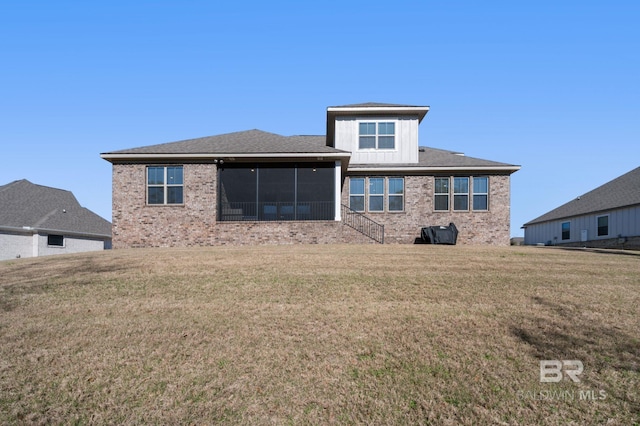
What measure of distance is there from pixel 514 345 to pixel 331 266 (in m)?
5.87

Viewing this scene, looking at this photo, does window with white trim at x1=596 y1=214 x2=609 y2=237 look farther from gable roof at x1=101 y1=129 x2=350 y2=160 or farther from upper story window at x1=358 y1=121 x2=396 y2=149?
gable roof at x1=101 y1=129 x2=350 y2=160

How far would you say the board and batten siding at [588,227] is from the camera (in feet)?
78.5

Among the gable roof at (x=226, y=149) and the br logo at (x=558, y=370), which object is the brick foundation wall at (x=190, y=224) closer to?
the gable roof at (x=226, y=149)

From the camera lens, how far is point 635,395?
5086 mm

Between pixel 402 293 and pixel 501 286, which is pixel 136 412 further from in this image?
pixel 501 286

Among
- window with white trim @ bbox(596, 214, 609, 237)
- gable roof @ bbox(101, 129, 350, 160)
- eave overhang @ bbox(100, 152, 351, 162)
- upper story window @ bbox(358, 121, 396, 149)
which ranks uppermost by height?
upper story window @ bbox(358, 121, 396, 149)

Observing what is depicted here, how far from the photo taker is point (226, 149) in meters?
18.5

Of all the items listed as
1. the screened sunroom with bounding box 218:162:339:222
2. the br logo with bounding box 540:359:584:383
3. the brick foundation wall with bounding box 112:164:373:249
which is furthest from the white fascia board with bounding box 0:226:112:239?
the br logo with bounding box 540:359:584:383

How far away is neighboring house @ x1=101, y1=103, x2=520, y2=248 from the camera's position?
716 inches

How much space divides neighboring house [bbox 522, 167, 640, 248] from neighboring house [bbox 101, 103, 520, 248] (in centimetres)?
976

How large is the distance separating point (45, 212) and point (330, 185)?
64.7ft

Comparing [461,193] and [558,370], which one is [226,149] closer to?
[461,193]

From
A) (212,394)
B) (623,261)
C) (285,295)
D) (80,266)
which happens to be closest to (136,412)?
(212,394)

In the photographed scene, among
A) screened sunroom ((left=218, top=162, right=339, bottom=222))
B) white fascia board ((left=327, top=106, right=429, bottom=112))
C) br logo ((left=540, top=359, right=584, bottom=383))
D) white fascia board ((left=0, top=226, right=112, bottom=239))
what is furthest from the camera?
white fascia board ((left=0, top=226, right=112, bottom=239))
